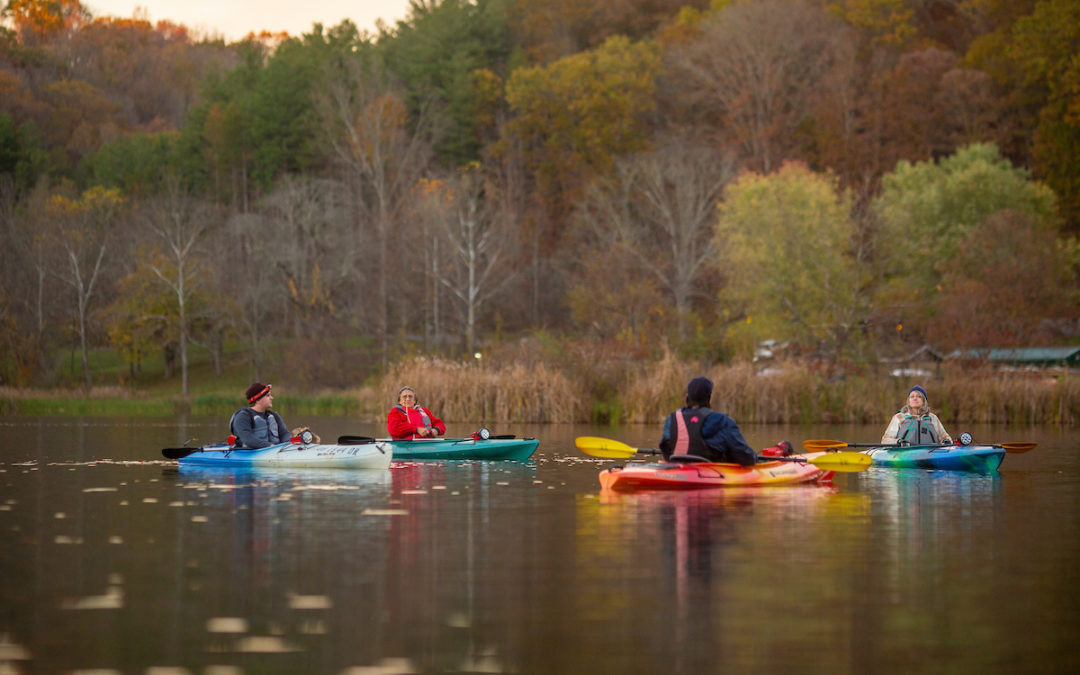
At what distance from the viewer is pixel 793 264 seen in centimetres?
5366

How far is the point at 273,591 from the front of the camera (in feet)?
33.0

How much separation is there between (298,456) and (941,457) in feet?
33.0

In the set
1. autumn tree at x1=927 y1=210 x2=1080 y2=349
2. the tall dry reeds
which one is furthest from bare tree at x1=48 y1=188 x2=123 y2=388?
autumn tree at x1=927 y1=210 x2=1080 y2=349

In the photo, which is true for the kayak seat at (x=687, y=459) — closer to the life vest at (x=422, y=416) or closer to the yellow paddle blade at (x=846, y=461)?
the yellow paddle blade at (x=846, y=461)

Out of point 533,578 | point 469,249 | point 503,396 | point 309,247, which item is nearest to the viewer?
point 533,578

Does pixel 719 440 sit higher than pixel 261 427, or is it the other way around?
pixel 261 427

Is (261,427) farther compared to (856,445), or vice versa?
(856,445)

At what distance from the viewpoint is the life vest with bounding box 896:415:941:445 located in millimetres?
21094

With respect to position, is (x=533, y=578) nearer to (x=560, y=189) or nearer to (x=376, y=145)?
(x=376, y=145)

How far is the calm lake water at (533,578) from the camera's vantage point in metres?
8.09

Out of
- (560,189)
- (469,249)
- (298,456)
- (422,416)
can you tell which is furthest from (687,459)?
(560,189)

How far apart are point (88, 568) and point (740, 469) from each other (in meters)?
8.76

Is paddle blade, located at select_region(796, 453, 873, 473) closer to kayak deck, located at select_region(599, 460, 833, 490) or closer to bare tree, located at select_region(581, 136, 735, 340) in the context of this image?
kayak deck, located at select_region(599, 460, 833, 490)

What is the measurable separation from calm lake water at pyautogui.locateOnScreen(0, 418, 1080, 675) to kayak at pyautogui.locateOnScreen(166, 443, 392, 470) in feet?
5.04
